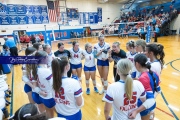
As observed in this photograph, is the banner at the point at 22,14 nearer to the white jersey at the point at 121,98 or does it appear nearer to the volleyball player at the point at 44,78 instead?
the volleyball player at the point at 44,78

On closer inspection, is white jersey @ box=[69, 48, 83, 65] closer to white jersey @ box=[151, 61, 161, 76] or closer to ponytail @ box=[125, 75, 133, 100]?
white jersey @ box=[151, 61, 161, 76]

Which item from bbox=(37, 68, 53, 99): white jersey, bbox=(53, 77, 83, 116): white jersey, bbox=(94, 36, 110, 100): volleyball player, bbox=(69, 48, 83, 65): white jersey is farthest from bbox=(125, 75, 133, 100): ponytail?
bbox=(69, 48, 83, 65): white jersey

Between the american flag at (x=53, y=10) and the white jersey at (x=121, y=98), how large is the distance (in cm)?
1988

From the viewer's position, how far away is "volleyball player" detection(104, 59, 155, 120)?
1570 millimetres

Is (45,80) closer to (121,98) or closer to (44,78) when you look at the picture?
(44,78)

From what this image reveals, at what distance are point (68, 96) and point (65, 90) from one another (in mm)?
102

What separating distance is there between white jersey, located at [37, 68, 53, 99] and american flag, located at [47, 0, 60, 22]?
1894cm

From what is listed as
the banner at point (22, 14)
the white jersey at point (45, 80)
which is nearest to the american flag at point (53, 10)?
the banner at point (22, 14)

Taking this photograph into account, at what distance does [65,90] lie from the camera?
1.75 metres

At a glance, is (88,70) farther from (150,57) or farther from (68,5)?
(68,5)

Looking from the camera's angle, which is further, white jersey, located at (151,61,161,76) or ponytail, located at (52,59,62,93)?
white jersey, located at (151,61,161,76)

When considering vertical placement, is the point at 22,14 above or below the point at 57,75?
above

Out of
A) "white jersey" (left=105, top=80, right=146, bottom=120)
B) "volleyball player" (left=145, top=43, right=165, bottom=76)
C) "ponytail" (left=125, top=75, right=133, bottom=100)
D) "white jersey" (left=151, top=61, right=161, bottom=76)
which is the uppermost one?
"volleyball player" (left=145, top=43, right=165, bottom=76)

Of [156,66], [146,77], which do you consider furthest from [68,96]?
[156,66]
